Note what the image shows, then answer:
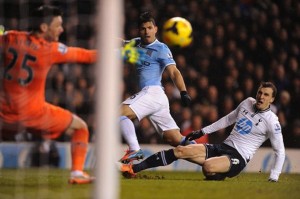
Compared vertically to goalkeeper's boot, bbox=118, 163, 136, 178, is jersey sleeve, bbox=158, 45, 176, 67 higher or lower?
higher

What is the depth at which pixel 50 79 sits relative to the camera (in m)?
10.6

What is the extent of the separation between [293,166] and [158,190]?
4.85 meters

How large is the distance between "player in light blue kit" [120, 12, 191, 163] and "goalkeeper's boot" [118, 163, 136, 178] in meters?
0.39

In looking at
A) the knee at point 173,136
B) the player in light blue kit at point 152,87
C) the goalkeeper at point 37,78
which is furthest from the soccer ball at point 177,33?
the goalkeeper at point 37,78

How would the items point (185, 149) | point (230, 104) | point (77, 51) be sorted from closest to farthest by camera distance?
point (77, 51) < point (185, 149) < point (230, 104)

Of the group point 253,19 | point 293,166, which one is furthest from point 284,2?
point 293,166

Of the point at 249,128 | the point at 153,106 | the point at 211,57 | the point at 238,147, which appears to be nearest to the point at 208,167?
the point at 238,147

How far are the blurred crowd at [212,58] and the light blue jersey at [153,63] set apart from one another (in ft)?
5.62

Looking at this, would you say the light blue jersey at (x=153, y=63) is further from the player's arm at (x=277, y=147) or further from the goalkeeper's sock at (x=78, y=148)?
the goalkeeper's sock at (x=78, y=148)

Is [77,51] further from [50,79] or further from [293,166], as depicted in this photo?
[293,166]

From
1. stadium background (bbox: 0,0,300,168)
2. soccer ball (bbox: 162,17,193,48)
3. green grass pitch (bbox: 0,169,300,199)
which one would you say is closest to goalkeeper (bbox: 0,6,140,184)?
green grass pitch (bbox: 0,169,300,199)

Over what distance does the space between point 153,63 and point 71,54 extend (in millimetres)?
1976

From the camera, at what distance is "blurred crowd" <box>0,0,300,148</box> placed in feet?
35.1

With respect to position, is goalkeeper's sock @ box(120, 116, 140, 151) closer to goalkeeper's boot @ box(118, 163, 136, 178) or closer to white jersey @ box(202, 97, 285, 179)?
goalkeeper's boot @ box(118, 163, 136, 178)
